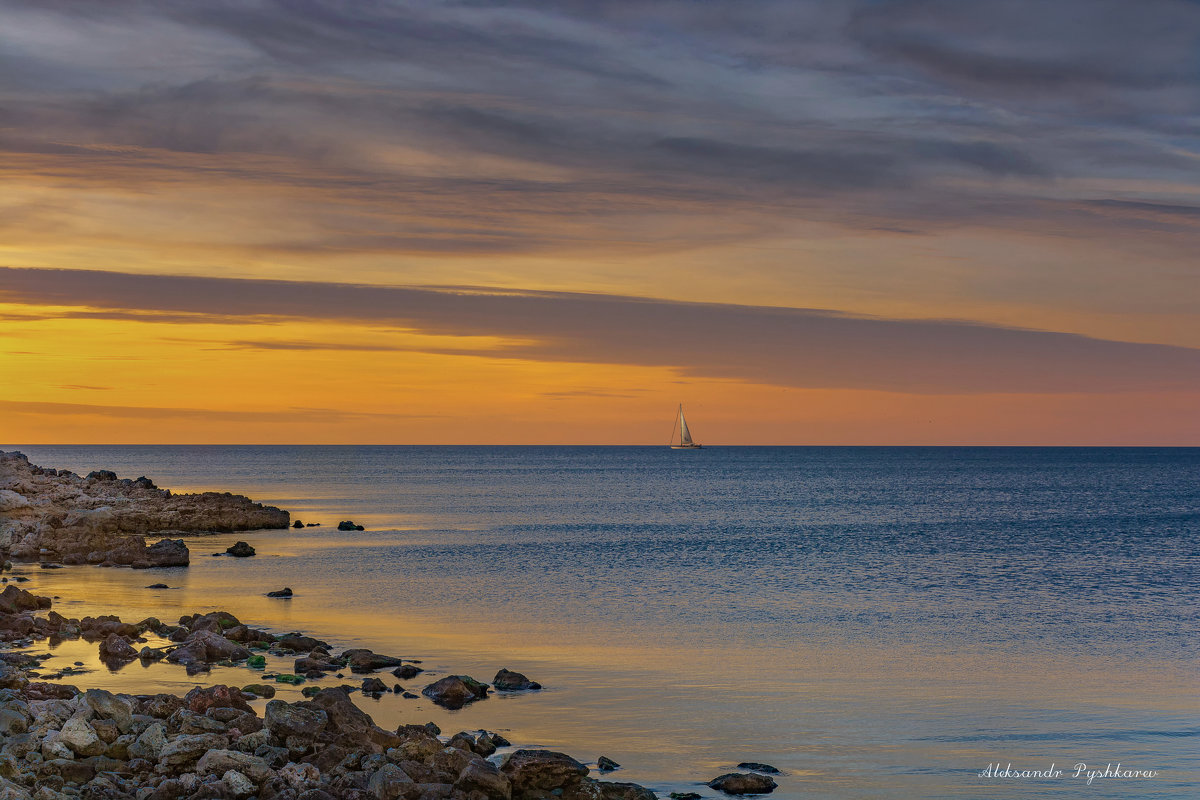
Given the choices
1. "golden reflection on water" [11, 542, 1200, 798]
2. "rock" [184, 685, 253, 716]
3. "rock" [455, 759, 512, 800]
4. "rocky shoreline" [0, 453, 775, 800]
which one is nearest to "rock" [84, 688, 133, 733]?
"rocky shoreline" [0, 453, 775, 800]

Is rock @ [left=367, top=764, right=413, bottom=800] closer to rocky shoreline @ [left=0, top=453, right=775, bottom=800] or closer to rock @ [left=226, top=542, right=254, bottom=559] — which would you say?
rocky shoreline @ [left=0, top=453, right=775, bottom=800]

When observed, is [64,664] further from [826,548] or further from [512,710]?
[826,548]

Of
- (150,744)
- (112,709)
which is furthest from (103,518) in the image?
(150,744)

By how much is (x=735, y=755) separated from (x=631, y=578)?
29913 millimetres

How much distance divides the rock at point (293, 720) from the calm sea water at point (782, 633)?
3.69m

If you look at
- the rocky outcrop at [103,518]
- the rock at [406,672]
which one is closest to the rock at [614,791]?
the rock at [406,672]

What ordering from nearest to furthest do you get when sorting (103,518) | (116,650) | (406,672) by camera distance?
1. (406,672)
2. (116,650)
3. (103,518)

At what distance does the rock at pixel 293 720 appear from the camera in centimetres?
2119

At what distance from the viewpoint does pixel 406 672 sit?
2977cm

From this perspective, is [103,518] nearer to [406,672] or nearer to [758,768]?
[406,672]

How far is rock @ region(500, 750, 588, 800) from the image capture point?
64.8 ft

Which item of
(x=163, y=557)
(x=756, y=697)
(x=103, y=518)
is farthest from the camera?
(x=103, y=518)

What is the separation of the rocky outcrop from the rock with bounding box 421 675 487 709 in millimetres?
25331

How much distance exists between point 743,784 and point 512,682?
936 centimetres
